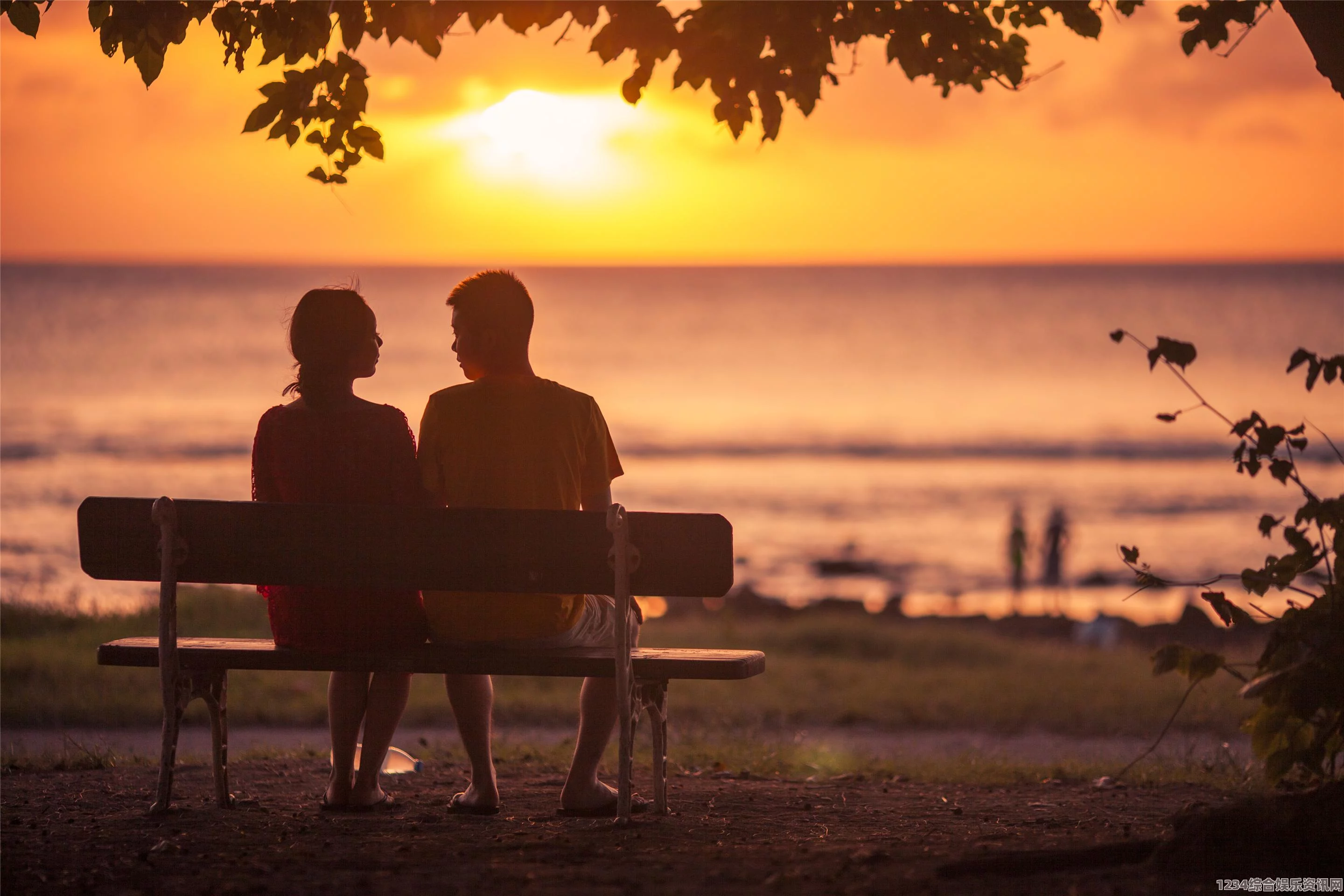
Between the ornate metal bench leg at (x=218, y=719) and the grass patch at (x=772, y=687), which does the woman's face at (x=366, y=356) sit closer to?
the ornate metal bench leg at (x=218, y=719)

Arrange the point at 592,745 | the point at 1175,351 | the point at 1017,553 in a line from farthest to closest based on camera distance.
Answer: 1. the point at 1017,553
2. the point at 592,745
3. the point at 1175,351

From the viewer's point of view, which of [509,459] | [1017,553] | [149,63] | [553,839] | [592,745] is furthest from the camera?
[1017,553]

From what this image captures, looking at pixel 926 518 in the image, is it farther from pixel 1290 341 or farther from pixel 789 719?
pixel 1290 341

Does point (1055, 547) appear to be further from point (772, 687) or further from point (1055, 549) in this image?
point (772, 687)

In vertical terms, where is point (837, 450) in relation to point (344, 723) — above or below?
above

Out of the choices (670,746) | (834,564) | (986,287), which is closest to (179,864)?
(670,746)

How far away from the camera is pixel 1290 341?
83.2 metres

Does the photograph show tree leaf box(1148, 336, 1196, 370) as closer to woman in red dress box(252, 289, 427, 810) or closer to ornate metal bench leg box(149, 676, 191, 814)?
woman in red dress box(252, 289, 427, 810)

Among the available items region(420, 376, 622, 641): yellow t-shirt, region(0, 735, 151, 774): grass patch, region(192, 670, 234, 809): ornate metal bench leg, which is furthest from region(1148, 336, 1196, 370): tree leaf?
region(0, 735, 151, 774): grass patch

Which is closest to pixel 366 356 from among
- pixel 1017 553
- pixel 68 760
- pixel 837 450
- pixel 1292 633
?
pixel 68 760

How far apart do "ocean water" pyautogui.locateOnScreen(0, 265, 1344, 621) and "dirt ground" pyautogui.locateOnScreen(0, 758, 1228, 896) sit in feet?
6.88

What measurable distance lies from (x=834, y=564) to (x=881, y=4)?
1814cm

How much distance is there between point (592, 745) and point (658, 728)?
0.23 metres

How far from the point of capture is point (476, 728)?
15.5ft
